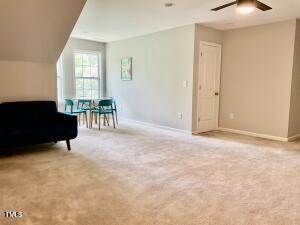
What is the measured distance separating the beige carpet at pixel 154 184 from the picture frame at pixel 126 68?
2.73 metres

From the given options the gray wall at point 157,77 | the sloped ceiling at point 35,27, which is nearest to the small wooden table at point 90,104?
the gray wall at point 157,77

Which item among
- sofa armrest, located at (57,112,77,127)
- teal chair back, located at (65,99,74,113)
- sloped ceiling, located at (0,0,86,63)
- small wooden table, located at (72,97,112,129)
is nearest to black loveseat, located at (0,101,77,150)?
sofa armrest, located at (57,112,77,127)

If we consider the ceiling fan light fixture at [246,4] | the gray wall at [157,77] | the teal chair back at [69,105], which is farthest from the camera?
the teal chair back at [69,105]

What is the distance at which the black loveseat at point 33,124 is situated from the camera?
11.7ft

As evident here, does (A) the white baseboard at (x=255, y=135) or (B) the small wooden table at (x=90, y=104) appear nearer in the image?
(A) the white baseboard at (x=255, y=135)

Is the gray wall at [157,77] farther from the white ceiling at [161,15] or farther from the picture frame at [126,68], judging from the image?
the white ceiling at [161,15]

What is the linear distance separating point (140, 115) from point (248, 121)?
8.78 ft

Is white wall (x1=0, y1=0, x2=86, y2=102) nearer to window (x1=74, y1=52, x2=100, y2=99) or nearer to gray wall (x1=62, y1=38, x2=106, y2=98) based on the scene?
gray wall (x1=62, y1=38, x2=106, y2=98)

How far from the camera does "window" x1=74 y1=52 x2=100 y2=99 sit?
709 cm

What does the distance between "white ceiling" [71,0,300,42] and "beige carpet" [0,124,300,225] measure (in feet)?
7.51

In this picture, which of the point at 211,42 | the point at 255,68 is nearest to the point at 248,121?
the point at 255,68

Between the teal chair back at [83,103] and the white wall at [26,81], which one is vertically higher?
the white wall at [26,81]

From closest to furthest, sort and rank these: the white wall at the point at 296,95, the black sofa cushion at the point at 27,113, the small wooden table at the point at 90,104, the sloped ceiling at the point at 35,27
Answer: the sloped ceiling at the point at 35,27, the black sofa cushion at the point at 27,113, the white wall at the point at 296,95, the small wooden table at the point at 90,104

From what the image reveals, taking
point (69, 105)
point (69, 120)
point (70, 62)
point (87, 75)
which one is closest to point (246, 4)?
point (69, 120)
